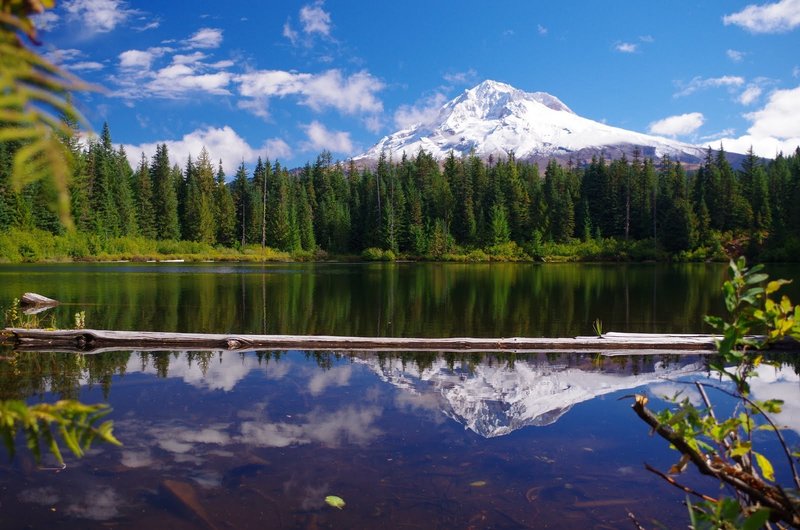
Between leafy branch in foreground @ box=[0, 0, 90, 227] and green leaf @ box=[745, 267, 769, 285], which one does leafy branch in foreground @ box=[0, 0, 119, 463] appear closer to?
leafy branch in foreground @ box=[0, 0, 90, 227]

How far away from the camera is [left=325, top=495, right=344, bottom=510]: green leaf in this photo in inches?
213

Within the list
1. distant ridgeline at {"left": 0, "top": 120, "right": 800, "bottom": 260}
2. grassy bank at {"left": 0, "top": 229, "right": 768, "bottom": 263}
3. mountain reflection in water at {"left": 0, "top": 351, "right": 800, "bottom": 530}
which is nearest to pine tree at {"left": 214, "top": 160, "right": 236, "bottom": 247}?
distant ridgeline at {"left": 0, "top": 120, "right": 800, "bottom": 260}

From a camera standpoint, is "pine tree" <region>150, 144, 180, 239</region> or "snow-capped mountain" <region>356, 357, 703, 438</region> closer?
"snow-capped mountain" <region>356, 357, 703, 438</region>

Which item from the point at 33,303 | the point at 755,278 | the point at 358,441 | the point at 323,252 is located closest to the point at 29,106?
the point at 755,278

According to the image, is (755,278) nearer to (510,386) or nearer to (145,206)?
(510,386)

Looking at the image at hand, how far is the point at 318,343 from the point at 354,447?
6.13 m

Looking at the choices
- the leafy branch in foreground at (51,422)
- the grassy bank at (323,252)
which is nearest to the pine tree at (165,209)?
the grassy bank at (323,252)

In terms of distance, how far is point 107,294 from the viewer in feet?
83.5

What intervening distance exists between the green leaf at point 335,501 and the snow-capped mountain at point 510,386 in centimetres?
261

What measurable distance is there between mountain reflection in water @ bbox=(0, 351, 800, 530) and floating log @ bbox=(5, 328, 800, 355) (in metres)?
1.18

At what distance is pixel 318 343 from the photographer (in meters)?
12.9

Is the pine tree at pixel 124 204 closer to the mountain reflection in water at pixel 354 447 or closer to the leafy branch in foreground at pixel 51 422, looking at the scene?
the mountain reflection in water at pixel 354 447

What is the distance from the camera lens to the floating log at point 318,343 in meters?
12.9

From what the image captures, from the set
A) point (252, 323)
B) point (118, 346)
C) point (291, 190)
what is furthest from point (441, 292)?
point (291, 190)
